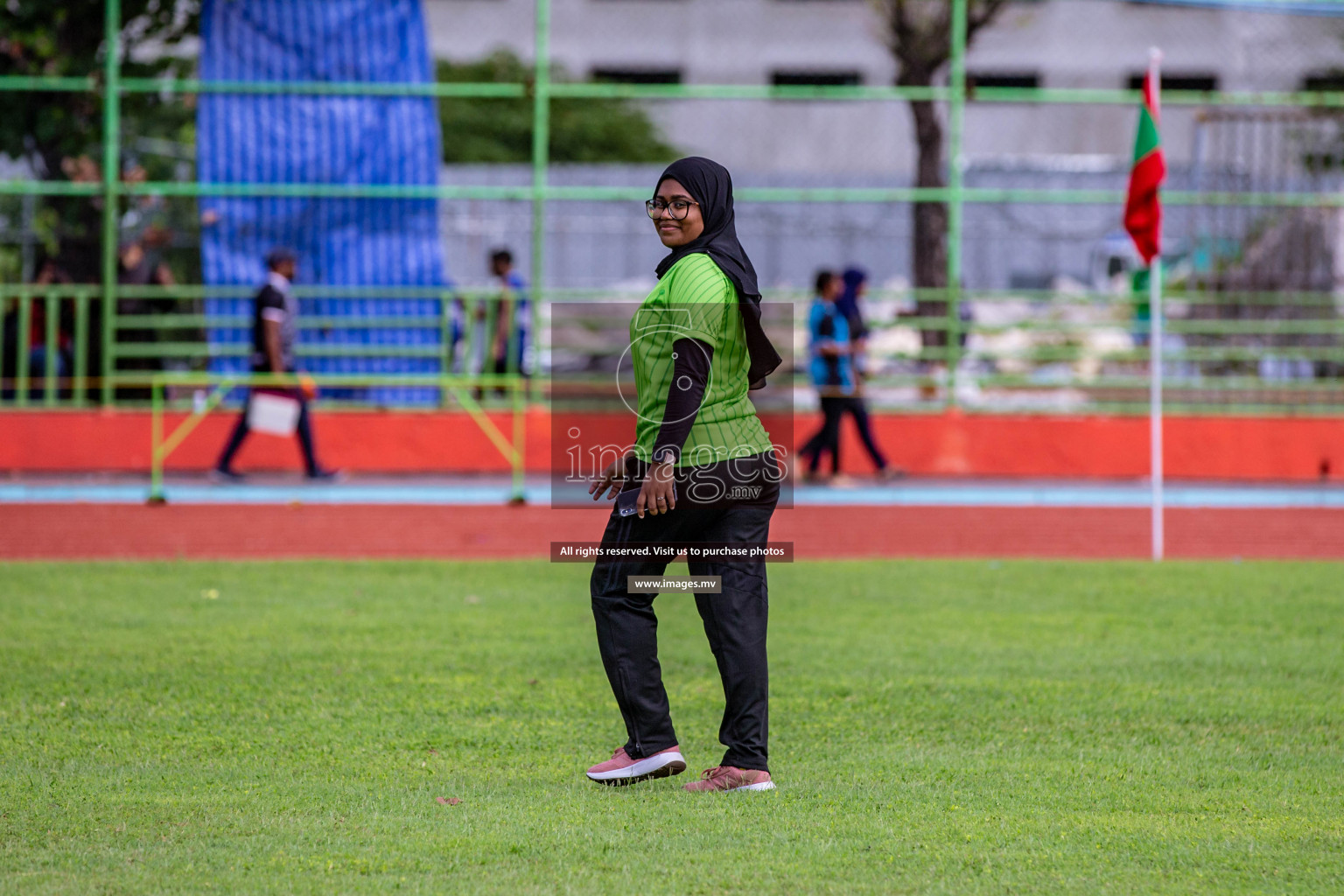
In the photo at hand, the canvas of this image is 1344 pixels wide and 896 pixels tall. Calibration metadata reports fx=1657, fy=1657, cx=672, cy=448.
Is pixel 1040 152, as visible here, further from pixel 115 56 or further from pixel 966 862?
pixel 966 862

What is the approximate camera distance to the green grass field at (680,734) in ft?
13.8

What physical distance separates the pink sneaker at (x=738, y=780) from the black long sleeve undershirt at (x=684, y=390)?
1.00 metres

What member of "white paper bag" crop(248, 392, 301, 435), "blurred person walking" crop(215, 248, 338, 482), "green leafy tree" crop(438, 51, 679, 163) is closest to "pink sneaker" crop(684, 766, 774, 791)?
"white paper bag" crop(248, 392, 301, 435)

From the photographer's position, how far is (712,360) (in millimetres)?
4809

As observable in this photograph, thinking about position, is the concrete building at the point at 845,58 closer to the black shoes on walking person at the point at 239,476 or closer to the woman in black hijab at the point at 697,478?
the black shoes on walking person at the point at 239,476

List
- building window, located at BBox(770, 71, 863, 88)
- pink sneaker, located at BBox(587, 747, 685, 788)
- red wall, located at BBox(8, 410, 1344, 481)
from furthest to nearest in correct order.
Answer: building window, located at BBox(770, 71, 863, 88), red wall, located at BBox(8, 410, 1344, 481), pink sneaker, located at BBox(587, 747, 685, 788)

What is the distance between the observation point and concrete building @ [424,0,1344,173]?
102ft

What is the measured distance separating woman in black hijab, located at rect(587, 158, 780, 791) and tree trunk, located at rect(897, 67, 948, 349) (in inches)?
452

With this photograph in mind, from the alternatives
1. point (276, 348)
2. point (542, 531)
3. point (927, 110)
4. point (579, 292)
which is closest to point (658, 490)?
point (542, 531)

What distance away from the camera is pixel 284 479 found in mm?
15273

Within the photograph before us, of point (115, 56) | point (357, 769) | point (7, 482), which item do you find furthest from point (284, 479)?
point (357, 769)

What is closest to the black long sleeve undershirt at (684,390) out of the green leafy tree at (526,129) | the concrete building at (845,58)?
the concrete building at (845,58)

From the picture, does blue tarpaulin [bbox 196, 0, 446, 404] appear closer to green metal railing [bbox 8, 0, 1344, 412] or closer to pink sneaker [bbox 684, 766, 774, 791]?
green metal railing [bbox 8, 0, 1344, 412]

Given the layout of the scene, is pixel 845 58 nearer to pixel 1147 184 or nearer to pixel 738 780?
pixel 1147 184
